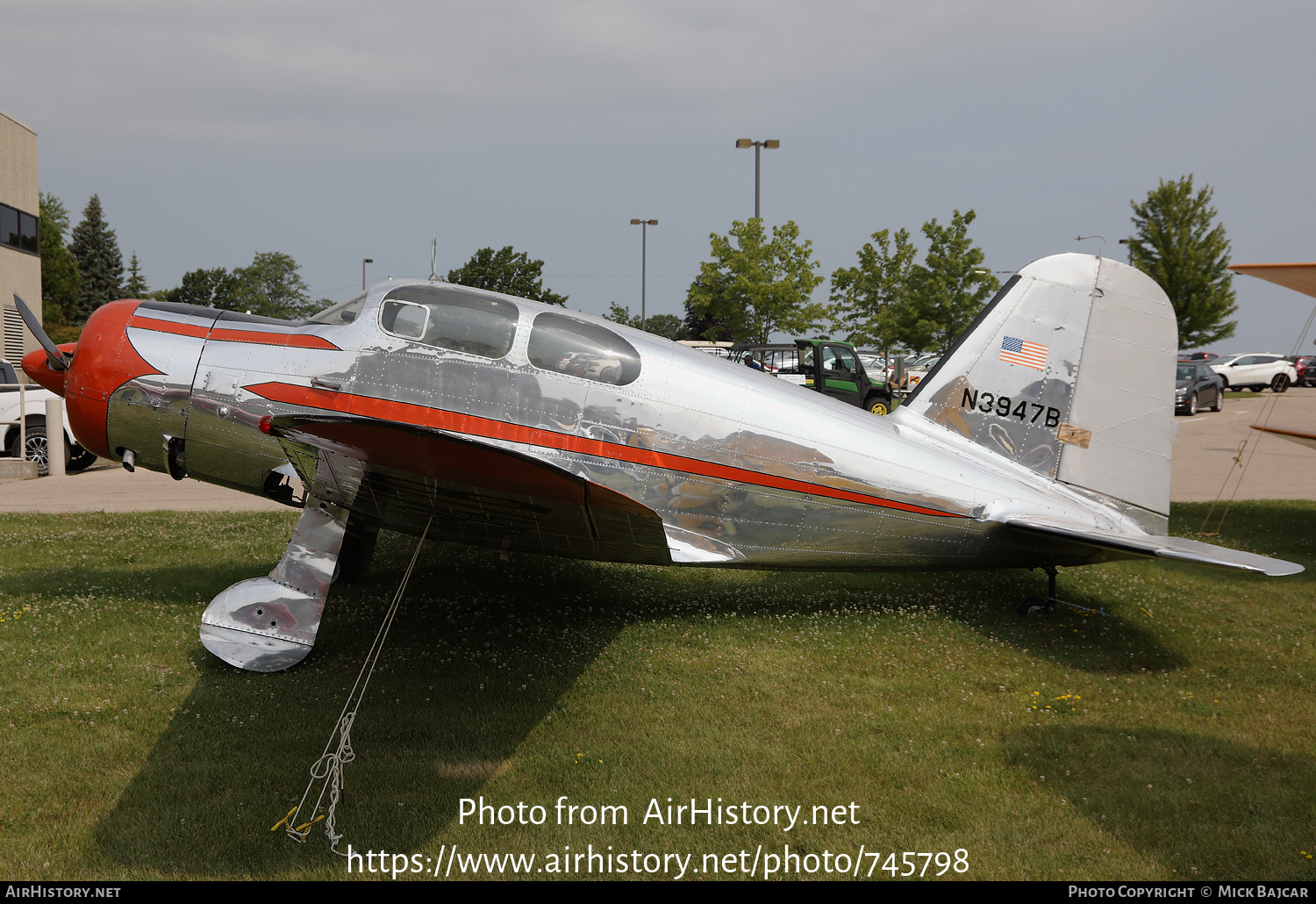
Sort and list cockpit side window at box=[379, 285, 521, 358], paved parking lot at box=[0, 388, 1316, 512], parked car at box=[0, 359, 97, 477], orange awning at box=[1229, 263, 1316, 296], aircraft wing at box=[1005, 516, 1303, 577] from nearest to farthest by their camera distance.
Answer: aircraft wing at box=[1005, 516, 1303, 577], cockpit side window at box=[379, 285, 521, 358], orange awning at box=[1229, 263, 1316, 296], paved parking lot at box=[0, 388, 1316, 512], parked car at box=[0, 359, 97, 477]

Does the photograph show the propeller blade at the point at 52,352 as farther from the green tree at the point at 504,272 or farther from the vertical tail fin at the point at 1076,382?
the green tree at the point at 504,272

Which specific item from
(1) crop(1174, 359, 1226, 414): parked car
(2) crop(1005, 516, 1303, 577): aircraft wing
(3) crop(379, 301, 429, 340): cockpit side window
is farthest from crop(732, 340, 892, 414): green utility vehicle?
(3) crop(379, 301, 429, 340): cockpit side window

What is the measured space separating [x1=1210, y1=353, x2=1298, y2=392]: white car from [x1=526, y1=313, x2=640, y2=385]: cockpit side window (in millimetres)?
40058

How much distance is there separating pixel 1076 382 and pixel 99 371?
7.43 meters

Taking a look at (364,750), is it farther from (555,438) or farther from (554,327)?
(554,327)

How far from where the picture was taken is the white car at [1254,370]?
36.8m

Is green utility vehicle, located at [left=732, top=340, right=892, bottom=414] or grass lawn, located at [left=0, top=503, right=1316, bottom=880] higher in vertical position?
green utility vehicle, located at [left=732, top=340, right=892, bottom=414]

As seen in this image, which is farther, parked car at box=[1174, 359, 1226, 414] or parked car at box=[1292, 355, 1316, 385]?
parked car at box=[1292, 355, 1316, 385]

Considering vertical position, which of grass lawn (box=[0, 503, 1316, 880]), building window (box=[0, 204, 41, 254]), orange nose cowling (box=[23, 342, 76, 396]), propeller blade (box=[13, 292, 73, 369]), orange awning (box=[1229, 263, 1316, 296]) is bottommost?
grass lawn (box=[0, 503, 1316, 880])

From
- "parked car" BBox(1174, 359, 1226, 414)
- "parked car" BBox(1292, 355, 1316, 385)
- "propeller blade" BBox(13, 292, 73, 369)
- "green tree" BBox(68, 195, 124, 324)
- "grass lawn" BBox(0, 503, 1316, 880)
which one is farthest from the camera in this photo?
"green tree" BBox(68, 195, 124, 324)

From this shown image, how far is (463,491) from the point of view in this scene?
4672 millimetres

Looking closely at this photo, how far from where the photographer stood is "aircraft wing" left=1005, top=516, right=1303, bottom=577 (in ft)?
15.5

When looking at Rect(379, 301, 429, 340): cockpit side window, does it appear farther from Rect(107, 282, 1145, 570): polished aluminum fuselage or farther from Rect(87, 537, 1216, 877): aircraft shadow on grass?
Rect(87, 537, 1216, 877): aircraft shadow on grass

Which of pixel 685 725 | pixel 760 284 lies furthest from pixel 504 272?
pixel 685 725
